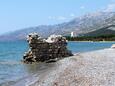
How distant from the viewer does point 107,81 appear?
22844mm

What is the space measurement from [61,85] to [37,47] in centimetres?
3328

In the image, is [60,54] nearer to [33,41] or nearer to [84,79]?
[33,41]

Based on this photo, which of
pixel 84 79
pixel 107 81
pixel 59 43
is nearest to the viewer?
pixel 107 81

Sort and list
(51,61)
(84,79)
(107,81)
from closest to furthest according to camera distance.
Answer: (107,81) < (84,79) < (51,61)

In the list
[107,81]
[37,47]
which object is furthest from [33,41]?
[107,81]

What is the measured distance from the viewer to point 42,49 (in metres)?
56.8

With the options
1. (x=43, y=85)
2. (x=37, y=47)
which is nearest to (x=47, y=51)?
(x=37, y=47)

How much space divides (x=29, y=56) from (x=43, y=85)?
31648 millimetres

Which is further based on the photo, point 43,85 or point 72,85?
point 43,85

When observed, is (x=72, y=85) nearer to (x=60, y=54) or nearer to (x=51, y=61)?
(x=51, y=61)

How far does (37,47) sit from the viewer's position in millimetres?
56719

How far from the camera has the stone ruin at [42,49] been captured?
5650 cm

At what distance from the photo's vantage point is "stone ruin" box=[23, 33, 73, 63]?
185 ft

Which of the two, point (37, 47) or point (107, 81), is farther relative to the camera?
point (37, 47)
